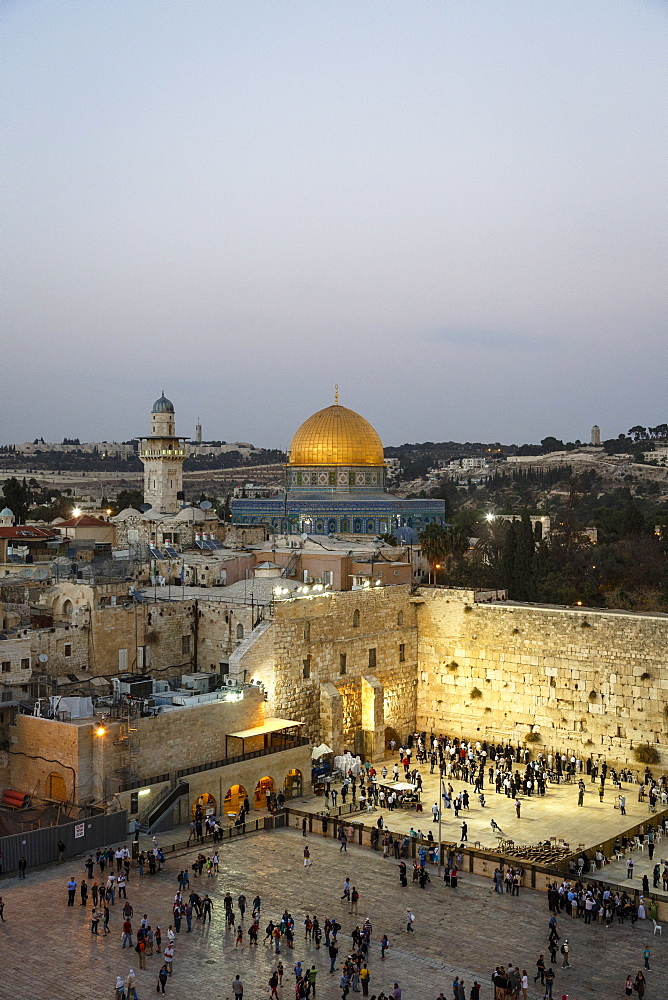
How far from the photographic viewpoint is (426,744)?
31547mm

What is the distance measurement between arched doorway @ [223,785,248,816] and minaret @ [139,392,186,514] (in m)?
32.3

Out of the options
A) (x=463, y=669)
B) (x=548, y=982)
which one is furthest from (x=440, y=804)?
(x=548, y=982)

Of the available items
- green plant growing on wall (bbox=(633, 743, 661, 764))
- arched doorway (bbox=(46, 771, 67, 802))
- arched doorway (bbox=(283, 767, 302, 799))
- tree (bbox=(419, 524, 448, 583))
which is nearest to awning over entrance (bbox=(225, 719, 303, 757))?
arched doorway (bbox=(283, 767, 302, 799))

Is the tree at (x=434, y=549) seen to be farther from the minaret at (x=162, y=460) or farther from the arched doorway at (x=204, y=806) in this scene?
the arched doorway at (x=204, y=806)

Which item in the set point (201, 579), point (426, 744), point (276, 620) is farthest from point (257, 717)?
point (201, 579)

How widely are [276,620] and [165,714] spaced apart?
484cm

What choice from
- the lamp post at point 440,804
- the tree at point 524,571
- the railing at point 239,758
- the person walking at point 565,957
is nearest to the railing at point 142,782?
the railing at point 239,758

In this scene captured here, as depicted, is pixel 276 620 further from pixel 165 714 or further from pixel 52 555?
pixel 52 555

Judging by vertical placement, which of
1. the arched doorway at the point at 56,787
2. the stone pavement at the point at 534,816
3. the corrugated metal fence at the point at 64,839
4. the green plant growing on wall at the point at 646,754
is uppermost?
the arched doorway at the point at 56,787

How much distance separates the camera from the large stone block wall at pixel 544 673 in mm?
28688

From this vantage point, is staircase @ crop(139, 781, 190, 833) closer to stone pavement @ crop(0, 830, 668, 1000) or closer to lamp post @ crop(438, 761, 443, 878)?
stone pavement @ crop(0, 830, 668, 1000)

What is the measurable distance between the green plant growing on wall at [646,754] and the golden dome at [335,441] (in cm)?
2886

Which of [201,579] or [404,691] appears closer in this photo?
[404,691]

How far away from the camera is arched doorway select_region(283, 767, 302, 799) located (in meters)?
25.9
